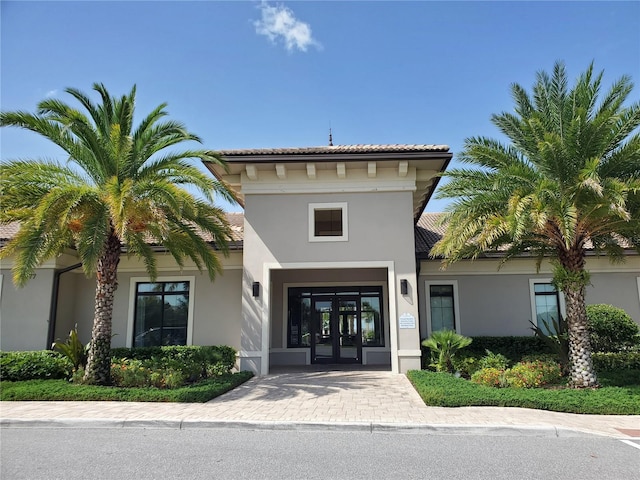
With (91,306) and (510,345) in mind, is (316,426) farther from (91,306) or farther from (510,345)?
(91,306)

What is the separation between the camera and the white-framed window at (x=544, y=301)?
15445 mm


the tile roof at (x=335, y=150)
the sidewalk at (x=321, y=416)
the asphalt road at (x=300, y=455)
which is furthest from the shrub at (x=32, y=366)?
the tile roof at (x=335, y=150)

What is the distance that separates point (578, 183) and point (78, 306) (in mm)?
15193

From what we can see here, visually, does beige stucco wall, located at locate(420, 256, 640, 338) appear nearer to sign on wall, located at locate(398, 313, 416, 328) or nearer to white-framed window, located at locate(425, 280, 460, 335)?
white-framed window, located at locate(425, 280, 460, 335)

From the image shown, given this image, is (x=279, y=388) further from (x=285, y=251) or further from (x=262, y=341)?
(x=285, y=251)

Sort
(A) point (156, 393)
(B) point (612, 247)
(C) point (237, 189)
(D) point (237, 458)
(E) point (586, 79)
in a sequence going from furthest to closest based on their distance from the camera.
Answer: (C) point (237, 189), (B) point (612, 247), (E) point (586, 79), (A) point (156, 393), (D) point (237, 458)

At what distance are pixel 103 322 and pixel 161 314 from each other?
13.9 feet

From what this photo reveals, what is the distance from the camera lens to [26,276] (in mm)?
10352

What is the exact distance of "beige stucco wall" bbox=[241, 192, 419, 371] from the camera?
510 inches

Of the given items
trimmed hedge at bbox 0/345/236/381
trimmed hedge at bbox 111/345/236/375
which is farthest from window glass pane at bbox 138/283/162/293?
trimmed hedge at bbox 0/345/236/381

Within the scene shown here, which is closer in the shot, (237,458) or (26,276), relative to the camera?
(237,458)

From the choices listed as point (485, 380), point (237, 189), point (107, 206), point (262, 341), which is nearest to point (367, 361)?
point (262, 341)

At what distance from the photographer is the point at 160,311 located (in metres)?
15.2

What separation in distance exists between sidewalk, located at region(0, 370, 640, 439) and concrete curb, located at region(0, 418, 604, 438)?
1 cm
